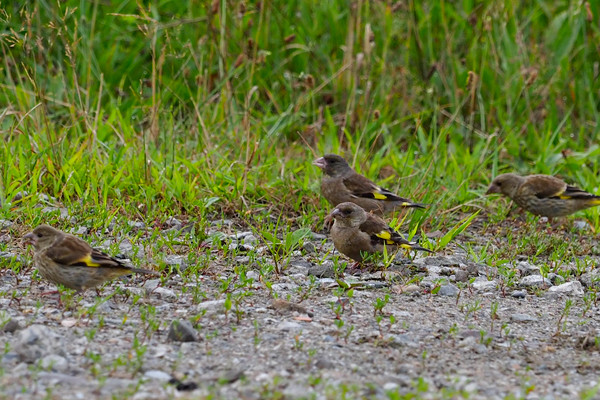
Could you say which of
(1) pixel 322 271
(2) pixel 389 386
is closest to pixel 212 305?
(1) pixel 322 271

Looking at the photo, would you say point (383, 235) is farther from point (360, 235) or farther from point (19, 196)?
point (19, 196)

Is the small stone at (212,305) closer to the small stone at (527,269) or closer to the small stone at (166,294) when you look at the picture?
the small stone at (166,294)

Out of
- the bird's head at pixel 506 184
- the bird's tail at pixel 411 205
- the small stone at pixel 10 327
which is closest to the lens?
the small stone at pixel 10 327

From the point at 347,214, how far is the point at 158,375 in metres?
3.04

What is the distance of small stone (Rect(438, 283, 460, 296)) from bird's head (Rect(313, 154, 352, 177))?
7.53 ft

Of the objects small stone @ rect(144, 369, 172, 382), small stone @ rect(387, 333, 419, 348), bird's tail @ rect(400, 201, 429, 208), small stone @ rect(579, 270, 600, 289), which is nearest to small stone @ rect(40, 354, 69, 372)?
small stone @ rect(144, 369, 172, 382)

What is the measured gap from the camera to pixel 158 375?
4.42 metres

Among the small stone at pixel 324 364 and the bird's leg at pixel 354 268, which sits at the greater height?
the small stone at pixel 324 364

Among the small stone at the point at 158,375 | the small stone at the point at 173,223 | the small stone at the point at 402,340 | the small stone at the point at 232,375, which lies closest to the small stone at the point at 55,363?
the small stone at the point at 158,375

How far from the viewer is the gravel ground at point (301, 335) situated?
4.37 meters

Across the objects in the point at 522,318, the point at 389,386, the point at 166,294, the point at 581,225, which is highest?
the point at 389,386

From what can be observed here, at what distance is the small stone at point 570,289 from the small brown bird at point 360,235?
0.97 m

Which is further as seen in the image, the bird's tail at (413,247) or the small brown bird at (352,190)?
the small brown bird at (352,190)

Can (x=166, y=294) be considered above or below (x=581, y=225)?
above
